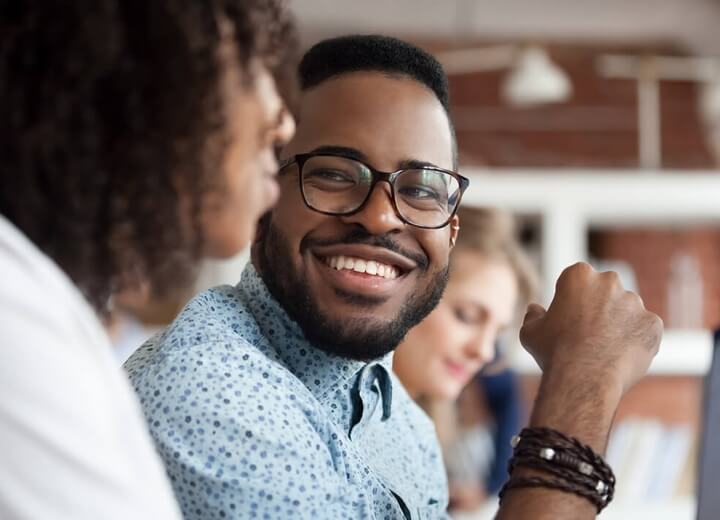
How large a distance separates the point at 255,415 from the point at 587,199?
305 cm

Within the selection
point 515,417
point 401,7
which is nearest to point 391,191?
point 515,417

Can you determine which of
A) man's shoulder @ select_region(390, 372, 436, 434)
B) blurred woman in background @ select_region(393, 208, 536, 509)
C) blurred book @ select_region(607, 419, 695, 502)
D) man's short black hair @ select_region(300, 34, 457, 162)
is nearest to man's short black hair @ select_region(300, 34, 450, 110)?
man's short black hair @ select_region(300, 34, 457, 162)

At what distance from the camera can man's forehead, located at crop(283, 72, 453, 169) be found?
3.78 feet

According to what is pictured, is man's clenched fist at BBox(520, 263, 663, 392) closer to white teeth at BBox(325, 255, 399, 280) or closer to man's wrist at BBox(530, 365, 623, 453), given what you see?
man's wrist at BBox(530, 365, 623, 453)

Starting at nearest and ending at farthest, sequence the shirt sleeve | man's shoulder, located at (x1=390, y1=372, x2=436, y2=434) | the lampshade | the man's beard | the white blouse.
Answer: the white blouse, the shirt sleeve, the man's beard, man's shoulder, located at (x1=390, y1=372, x2=436, y2=434), the lampshade

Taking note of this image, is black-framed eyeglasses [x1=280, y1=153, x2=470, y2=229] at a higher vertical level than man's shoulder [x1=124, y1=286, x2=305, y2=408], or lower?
higher

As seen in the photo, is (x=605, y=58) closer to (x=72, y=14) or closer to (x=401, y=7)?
(x=401, y=7)

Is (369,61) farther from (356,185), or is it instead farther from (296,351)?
(296,351)

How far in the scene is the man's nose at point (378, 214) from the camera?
113 cm

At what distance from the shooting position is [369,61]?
47.4 inches

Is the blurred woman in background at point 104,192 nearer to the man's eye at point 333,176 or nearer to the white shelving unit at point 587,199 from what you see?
the man's eye at point 333,176

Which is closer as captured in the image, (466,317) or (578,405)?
(578,405)

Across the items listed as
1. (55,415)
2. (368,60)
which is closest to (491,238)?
(368,60)

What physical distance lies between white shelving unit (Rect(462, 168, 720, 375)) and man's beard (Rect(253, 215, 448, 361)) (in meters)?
2.55
